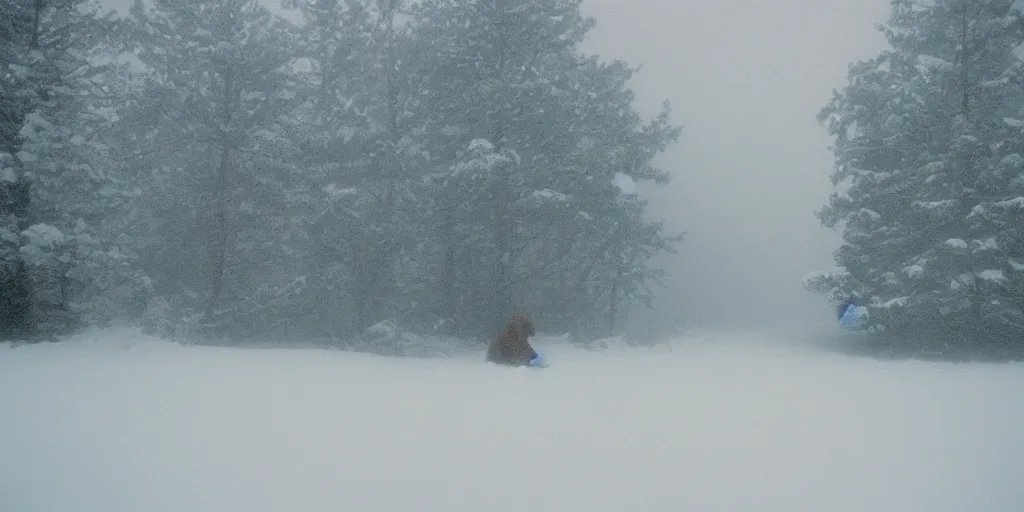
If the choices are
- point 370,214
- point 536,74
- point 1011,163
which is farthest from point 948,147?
point 370,214

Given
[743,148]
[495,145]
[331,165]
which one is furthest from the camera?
[743,148]

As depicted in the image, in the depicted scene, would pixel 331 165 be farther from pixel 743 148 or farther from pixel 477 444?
pixel 743 148

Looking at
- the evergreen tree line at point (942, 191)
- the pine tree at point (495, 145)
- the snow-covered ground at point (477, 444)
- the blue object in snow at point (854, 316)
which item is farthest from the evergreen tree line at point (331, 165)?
the snow-covered ground at point (477, 444)

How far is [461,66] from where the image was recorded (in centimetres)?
1822

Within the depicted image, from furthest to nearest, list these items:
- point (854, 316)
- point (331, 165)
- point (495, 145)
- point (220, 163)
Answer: point (220, 163) < point (854, 316) < point (331, 165) < point (495, 145)

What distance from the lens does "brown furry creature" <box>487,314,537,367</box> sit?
34.1 feet

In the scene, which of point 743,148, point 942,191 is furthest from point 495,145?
point 743,148

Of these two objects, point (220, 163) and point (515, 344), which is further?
point (220, 163)

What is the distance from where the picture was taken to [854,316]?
63.1 ft

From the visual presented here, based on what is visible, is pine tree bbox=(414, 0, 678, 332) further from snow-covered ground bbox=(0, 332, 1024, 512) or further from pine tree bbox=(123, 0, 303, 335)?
snow-covered ground bbox=(0, 332, 1024, 512)

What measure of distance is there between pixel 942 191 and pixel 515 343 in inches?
602

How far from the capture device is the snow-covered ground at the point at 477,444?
3.83 m

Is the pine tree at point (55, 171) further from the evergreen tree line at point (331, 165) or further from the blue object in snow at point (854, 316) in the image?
the blue object in snow at point (854, 316)

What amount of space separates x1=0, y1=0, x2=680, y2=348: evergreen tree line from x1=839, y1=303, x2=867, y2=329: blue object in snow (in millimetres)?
9401
